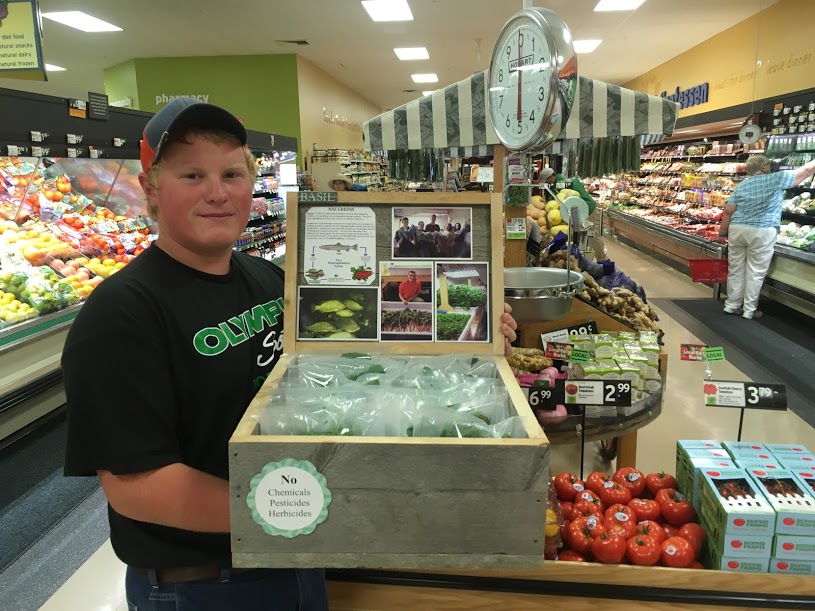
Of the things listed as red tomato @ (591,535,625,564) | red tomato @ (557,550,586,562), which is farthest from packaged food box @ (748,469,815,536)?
red tomato @ (557,550,586,562)

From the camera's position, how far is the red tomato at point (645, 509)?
1.84 m

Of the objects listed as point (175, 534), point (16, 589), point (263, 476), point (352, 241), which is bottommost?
point (16, 589)

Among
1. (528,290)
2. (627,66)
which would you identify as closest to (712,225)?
(627,66)

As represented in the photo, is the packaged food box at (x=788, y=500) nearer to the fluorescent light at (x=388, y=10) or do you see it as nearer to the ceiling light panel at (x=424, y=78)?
the fluorescent light at (x=388, y=10)

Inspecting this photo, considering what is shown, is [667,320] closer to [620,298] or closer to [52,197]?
[620,298]

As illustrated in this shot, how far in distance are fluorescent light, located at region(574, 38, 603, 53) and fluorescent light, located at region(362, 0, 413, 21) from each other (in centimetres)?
375

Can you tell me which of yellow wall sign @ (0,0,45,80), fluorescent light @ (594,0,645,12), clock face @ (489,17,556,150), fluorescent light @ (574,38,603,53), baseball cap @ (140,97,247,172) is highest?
fluorescent light @ (574,38,603,53)

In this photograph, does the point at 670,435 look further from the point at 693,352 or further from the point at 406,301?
the point at 406,301

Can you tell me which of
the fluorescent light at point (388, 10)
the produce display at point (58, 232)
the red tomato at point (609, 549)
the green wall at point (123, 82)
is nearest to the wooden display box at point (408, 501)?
the red tomato at point (609, 549)

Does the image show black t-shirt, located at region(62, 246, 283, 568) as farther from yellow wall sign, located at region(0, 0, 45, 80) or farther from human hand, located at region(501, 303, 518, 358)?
yellow wall sign, located at region(0, 0, 45, 80)

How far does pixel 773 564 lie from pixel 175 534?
1561 millimetres

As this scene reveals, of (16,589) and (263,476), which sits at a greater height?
(263,476)

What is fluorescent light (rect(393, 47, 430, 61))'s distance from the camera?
11391mm

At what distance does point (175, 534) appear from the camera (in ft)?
3.80
